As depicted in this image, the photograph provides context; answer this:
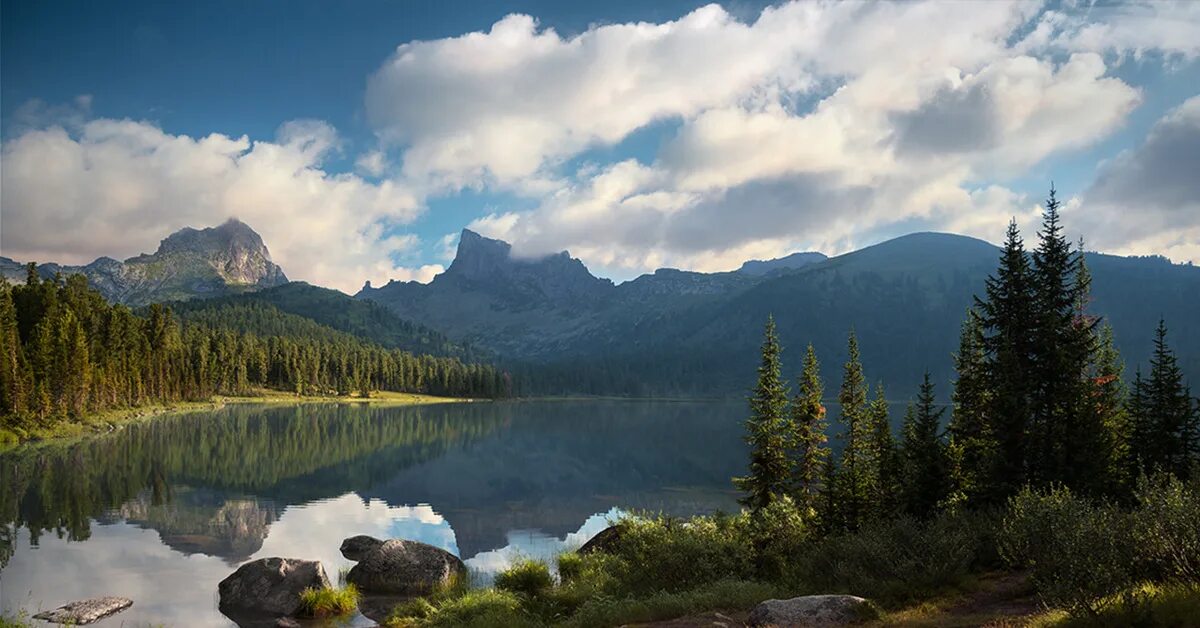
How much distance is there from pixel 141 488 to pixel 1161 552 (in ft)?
205

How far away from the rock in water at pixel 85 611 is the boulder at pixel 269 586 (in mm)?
3381

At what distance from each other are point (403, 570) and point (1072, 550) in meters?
24.3

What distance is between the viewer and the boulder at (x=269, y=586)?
82.1ft

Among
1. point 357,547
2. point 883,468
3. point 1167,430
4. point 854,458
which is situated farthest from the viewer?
point 1167,430

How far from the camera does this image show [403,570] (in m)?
29.0

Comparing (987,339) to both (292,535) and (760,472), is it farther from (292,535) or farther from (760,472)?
(292,535)

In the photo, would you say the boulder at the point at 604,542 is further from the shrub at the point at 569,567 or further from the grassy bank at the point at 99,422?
the grassy bank at the point at 99,422

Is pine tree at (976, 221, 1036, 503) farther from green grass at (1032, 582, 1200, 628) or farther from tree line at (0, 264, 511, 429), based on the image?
tree line at (0, 264, 511, 429)


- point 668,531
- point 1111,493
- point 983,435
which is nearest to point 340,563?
point 668,531

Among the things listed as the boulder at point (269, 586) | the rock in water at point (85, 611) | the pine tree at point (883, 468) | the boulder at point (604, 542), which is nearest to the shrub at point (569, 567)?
the boulder at point (604, 542)

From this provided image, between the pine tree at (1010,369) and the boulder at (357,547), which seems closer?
the pine tree at (1010,369)

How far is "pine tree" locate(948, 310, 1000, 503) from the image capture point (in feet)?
94.7

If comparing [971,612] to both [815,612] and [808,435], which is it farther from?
[808,435]

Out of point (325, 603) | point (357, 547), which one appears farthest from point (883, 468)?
point (357, 547)
